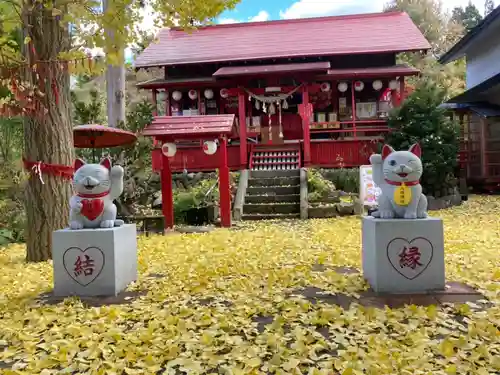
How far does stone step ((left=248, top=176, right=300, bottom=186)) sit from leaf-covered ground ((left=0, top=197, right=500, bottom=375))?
731cm

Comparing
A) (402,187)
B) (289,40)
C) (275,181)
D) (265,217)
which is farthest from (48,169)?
(289,40)

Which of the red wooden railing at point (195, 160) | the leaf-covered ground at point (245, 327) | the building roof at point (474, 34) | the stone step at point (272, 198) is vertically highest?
the building roof at point (474, 34)

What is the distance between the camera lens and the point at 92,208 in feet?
16.2

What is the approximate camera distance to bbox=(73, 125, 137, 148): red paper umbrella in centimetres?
838

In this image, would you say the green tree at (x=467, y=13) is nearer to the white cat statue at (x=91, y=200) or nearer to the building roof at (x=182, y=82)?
the building roof at (x=182, y=82)

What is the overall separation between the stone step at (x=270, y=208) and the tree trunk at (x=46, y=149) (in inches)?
230

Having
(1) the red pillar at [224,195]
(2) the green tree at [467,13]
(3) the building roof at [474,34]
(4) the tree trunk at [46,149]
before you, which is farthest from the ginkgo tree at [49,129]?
(2) the green tree at [467,13]

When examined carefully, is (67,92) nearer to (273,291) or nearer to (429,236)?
(273,291)

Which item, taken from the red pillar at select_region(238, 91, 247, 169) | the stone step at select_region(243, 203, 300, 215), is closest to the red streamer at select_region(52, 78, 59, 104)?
the stone step at select_region(243, 203, 300, 215)

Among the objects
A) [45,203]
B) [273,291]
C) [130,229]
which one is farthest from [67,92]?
[273,291]

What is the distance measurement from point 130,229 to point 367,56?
1502 centimetres

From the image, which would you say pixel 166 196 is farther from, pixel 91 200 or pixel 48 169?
pixel 91 200

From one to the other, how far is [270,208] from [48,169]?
6530 millimetres

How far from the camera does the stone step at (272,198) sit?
Answer: 40.9 feet
